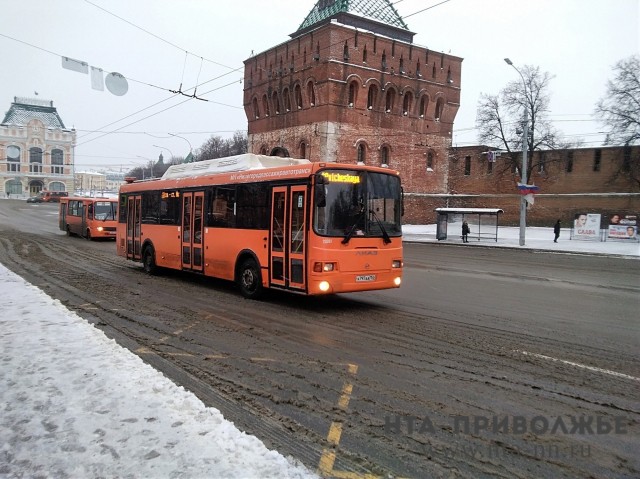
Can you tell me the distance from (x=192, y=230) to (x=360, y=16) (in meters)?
38.1

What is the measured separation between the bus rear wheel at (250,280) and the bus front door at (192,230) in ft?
5.91

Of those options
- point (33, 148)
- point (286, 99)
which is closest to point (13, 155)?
point (33, 148)

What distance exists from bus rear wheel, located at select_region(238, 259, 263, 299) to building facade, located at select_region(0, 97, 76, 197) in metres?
78.0

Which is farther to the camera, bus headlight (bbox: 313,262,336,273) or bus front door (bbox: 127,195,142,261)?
bus front door (bbox: 127,195,142,261)

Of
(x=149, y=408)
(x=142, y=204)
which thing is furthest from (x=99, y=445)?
(x=142, y=204)

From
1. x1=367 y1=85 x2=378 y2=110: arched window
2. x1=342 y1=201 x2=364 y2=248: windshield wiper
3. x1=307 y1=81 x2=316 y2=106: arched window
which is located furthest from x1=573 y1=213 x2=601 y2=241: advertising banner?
x1=342 y1=201 x2=364 y2=248: windshield wiper

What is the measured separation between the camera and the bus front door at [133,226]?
14695 mm

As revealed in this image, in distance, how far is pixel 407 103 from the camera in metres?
45.7

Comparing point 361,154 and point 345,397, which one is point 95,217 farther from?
point 345,397

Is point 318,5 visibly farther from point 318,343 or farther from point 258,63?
point 318,343

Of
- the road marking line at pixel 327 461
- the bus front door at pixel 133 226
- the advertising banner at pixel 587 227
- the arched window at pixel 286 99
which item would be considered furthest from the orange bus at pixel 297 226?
the arched window at pixel 286 99

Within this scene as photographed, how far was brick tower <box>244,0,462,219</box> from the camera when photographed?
41.0 metres

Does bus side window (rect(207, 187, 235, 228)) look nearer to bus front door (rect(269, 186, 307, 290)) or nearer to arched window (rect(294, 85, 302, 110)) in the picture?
bus front door (rect(269, 186, 307, 290))

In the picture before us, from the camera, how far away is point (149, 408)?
3.99 m
